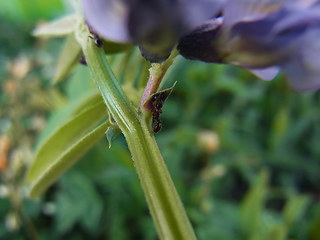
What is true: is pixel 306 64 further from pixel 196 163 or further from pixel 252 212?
pixel 196 163

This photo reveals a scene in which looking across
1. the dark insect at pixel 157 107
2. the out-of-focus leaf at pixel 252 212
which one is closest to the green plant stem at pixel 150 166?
the dark insect at pixel 157 107

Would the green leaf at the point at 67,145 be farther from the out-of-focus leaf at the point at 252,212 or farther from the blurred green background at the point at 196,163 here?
the out-of-focus leaf at the point at 252,212

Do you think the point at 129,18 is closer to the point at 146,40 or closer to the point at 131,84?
the point at 146,40

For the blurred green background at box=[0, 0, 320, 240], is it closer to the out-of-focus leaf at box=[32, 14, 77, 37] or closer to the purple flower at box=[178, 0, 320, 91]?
the out-of-focus leaf at box=[32, 14, 77, 37]

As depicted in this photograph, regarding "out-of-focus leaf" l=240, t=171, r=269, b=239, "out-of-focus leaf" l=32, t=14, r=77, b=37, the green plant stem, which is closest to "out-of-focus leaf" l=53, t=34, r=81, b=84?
"out-of-focus leaf" l=32, t=14, r=77, b=37

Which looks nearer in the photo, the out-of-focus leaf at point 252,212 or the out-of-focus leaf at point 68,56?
the out-of-focus leaf at point 68,56

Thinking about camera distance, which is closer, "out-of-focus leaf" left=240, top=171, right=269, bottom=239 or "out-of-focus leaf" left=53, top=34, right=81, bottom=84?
"out-of-focus leaf" left=53, top=34, right=81, bottom=84
